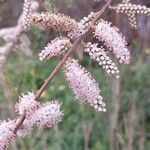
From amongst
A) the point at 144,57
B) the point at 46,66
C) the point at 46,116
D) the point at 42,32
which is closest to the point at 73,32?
the point at 46,116

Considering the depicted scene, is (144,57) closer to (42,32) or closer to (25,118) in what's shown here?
(42,32)

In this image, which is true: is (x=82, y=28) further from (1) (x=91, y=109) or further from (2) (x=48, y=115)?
(1) (x=91, y=109)

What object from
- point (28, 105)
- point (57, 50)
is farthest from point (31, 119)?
point (57, 50)

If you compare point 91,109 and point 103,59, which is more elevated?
point 103,59

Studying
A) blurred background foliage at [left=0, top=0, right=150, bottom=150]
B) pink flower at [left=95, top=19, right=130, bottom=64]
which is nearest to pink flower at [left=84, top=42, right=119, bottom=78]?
pink flower at [left=95, top=19, right=130, bottom=64]

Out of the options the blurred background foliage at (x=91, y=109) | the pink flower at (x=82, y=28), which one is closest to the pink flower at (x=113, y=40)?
the pink flower at (x=82, y=28)

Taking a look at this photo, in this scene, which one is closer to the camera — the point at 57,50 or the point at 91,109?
the point at 57,50
